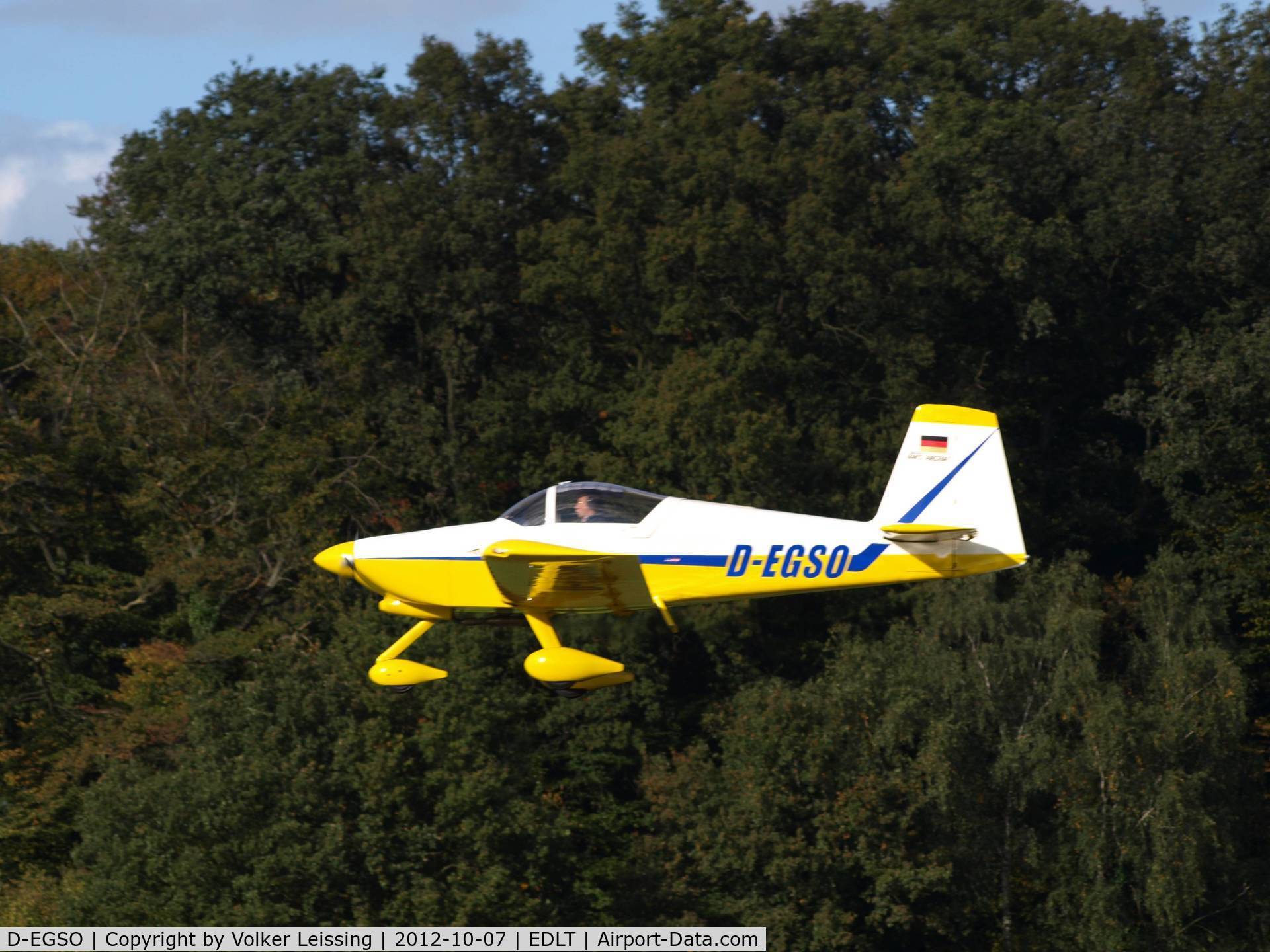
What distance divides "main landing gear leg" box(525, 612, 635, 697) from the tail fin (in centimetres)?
270

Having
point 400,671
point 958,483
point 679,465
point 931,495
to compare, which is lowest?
point 400,671

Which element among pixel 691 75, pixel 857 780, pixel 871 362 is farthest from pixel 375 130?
pixel 857 780

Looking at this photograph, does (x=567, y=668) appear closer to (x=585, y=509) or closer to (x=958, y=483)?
(x=585, y=509)

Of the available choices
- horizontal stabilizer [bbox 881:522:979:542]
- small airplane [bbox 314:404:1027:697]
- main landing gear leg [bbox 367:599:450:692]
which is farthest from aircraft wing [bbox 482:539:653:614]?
horizontal stabilizer [bbox 881:522:979:542]

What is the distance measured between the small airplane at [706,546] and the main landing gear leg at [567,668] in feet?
0.05

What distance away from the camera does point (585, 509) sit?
13.3 meters

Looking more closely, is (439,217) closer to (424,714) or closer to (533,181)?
(533,181)

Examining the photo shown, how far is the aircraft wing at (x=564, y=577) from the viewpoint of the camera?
494 inches

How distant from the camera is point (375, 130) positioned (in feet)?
106

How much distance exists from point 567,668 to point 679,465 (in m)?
13.7

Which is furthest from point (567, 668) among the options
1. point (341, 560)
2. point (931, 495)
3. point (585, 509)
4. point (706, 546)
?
point (931, 495)

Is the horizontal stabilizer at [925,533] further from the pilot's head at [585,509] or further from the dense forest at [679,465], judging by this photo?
the dense forest at [679,465]

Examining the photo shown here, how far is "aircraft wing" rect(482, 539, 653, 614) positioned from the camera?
12547 millimetres

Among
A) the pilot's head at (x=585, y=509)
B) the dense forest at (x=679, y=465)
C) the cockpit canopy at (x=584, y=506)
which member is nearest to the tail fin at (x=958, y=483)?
the cockpit canopy at (x=584, y=506)
